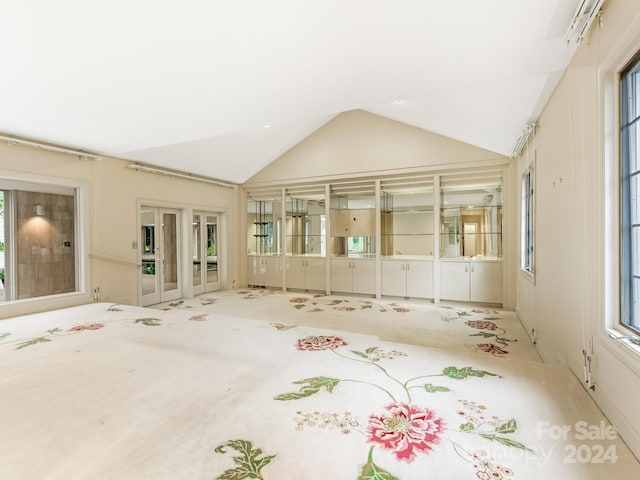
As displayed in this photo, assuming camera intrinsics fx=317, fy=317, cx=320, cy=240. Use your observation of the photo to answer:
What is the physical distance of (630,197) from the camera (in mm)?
1858

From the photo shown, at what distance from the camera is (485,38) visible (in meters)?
2.26

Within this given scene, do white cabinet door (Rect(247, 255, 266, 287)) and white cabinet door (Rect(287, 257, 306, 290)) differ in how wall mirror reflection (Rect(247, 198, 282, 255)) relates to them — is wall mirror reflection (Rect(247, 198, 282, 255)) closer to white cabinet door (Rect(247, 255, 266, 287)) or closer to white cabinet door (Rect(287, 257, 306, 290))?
white cabinet door (Rect(247, 255, 266, 287))

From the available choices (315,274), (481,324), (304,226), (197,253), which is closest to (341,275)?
(315,274)

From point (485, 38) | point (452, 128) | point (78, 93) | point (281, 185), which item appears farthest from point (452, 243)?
point (78, 93)

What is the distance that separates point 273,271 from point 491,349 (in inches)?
210

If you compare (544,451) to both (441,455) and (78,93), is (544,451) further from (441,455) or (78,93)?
(78,93)

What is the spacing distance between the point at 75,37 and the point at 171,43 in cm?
65

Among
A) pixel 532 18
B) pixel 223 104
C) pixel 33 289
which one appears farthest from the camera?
pixel 33 289

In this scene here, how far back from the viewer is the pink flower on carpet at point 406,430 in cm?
161

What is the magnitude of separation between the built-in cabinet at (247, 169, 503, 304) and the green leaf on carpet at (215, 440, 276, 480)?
5.19 m

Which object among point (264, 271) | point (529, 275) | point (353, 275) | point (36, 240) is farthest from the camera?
point (264, 271)

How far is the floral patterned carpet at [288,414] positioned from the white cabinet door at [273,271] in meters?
4.52

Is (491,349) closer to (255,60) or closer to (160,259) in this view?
(255,60)

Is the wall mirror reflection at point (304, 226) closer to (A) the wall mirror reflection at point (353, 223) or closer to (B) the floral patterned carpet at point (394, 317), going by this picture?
(A) the wall mirror reflection at point (353, 223)
